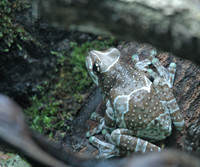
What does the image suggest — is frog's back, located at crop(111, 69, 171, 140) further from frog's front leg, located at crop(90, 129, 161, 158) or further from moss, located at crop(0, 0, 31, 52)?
moss, located at crop(0, 0, 31, 52)

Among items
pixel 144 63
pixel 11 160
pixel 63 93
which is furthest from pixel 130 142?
pixel 63 93

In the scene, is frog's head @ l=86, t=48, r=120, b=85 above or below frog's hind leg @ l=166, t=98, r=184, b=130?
above

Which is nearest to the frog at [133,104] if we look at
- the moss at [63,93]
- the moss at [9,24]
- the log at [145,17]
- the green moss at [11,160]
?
the moss at [63,93]

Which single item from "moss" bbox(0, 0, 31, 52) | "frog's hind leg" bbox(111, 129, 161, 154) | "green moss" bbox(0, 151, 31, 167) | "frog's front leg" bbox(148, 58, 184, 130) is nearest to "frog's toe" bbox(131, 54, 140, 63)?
"frog's front leg" bbox(148, 58, 184, 130)

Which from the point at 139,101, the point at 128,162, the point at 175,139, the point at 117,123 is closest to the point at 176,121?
the point at 175,139

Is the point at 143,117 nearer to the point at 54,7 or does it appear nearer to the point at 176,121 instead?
the point at 176,121

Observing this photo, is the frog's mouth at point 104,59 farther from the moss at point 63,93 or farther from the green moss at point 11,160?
the green moss at point 11,160
